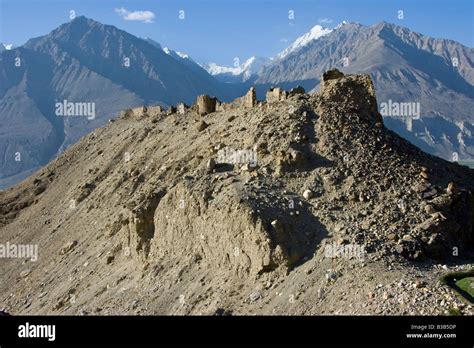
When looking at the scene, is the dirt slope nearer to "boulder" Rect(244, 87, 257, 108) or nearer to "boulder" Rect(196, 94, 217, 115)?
"boulder" Rect(244, 87, 257, 108)

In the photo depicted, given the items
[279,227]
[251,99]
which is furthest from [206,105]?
[279,227]

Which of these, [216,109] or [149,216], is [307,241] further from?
[216,109]

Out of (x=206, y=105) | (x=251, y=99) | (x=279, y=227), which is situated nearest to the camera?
(x=279, y=227)

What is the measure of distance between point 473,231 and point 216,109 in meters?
20.4

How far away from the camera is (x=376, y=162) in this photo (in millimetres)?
29219

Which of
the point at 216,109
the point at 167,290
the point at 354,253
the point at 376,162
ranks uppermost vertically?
the point at 216,109

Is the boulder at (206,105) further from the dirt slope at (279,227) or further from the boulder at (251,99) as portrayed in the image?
the boulder at (251,99)

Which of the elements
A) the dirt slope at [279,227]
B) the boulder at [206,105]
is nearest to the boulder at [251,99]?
the dirt slope at [279,227]

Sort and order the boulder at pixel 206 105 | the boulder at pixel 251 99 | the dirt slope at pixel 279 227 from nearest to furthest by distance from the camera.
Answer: the dirt slope at pixel 279 227 < the boulder at pixel 251 99 < the boulder at pixel 206 105

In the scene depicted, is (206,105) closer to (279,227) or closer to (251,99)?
(251,99)

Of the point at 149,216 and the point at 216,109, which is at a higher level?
the point at 216,109

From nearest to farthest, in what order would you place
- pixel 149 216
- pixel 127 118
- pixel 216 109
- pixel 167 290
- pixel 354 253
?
pixel 354 253 < pixel 167 290 < pixel 149 216 < pixel 216 109 < pixel 127 118
